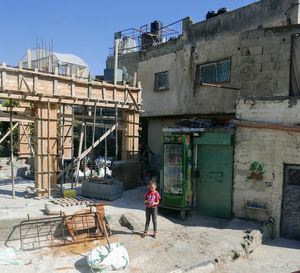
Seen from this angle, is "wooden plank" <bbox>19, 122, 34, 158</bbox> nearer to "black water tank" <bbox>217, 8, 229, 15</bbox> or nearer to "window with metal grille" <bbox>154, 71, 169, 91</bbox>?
"window with metal grille" <bbox>154, 71, 169, 91</bbox>

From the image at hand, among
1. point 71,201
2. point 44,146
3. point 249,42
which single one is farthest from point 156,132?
point 71,201

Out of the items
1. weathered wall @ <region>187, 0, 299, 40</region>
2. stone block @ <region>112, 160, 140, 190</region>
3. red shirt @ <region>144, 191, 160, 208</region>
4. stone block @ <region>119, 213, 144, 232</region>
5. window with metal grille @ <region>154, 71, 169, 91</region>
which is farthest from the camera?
window with metal grille @ <region>154, 71, 169, 91</region>

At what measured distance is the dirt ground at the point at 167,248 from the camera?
8289mm

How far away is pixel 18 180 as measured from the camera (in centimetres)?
1691

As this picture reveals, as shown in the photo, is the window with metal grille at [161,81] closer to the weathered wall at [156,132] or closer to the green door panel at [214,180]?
the weathered wall at [156,132]

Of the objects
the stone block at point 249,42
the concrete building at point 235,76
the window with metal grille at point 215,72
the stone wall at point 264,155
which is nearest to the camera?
the stone wall at point 264,155

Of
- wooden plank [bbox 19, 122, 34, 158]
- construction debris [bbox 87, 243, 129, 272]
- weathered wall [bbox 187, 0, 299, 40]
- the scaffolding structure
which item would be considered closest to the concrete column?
the scaffolding structure

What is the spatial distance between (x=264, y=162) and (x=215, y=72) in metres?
6.42

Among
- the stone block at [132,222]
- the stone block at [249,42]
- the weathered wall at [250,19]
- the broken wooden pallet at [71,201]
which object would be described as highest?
the weathered wall at [250,19]

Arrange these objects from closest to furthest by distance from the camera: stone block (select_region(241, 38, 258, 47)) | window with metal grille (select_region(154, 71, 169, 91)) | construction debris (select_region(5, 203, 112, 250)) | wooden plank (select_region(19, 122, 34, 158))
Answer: construction debris (select_region(5, 203, 112, 250)) < stone block (select_region(241, 38, 258, 47)) < window with metal grille (select_region(154, 71, 169, 91)) < wooden plank (select_region(19, 122, 34, 158))

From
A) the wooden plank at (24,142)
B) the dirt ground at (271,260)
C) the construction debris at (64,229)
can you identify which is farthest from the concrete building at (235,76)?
the wooden plank at (24,142)

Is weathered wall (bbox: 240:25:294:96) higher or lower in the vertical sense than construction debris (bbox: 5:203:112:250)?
higher

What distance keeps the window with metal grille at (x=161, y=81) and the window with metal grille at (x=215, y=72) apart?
2605mm

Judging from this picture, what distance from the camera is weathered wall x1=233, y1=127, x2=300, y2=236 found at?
35.7 feet
